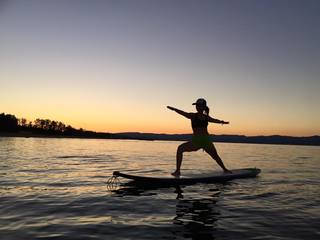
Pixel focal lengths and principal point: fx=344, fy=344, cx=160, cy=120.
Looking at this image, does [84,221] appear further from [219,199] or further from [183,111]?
[183,111]

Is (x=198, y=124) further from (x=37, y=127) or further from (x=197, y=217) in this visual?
(x=37, y=127)

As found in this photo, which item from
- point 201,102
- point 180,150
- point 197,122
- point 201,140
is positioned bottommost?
point 180,150

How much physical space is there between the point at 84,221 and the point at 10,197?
3628 millimetres

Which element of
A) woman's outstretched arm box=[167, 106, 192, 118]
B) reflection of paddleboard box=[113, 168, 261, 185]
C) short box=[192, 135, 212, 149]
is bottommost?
reflection of paddleboard box=[113, 168, 261, 185]

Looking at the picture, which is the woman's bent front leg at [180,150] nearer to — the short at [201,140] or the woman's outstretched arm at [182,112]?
the short at [201,140]

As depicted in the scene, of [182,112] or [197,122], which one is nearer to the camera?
[182,112]

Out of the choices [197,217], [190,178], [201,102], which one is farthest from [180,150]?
[197,217]

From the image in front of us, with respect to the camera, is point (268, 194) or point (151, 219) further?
point (268, 194)

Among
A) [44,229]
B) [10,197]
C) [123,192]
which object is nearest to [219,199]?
[123,192]

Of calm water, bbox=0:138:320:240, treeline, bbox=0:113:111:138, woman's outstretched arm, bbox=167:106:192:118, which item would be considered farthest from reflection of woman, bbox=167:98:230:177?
treeline, bbox=0:113:111:138

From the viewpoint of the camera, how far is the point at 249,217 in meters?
7.83

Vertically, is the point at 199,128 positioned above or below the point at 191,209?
above

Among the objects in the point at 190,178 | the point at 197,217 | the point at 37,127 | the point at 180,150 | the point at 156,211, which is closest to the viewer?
the point at 197,217

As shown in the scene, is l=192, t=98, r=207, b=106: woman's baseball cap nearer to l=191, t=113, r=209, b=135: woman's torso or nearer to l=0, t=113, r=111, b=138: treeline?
l=191, t=113, r=209, b=135: woman's torso
